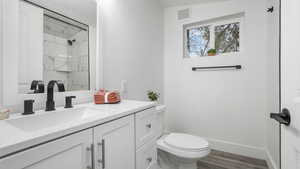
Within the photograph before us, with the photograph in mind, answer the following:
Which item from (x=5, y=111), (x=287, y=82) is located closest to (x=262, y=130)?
(x=287, y=82)

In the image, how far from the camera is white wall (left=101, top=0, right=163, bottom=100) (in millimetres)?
1404

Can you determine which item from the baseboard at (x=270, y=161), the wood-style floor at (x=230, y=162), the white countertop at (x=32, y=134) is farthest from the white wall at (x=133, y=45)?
the baseboard at (x=270, y=161)

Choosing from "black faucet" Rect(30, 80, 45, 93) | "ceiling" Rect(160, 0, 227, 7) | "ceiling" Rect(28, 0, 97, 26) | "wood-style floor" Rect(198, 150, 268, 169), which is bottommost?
"wood-style floor" Rect(198, 150, 268, 169)

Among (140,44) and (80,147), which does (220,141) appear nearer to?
(140,44)

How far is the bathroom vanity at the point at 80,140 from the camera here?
0.44 meters

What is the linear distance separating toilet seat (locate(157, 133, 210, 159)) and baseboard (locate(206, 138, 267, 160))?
2.76ft

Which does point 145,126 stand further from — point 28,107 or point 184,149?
point 28,107

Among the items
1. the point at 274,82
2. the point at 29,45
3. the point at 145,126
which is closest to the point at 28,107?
the point at 29,45

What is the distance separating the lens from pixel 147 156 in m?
1.07

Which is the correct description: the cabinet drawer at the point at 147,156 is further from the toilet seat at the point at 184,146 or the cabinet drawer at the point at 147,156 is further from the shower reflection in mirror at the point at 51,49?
the shower reflection in mirror at the point at 51,49

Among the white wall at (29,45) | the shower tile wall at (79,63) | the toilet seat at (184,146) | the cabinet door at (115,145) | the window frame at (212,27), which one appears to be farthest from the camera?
the window frame at (212,27)

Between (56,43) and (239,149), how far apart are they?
244cm

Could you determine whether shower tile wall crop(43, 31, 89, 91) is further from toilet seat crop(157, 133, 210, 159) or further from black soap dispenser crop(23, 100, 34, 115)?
toilet seat crop(157, 133, 210, 159)

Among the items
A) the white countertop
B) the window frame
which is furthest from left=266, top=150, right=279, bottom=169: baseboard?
the white countertop
